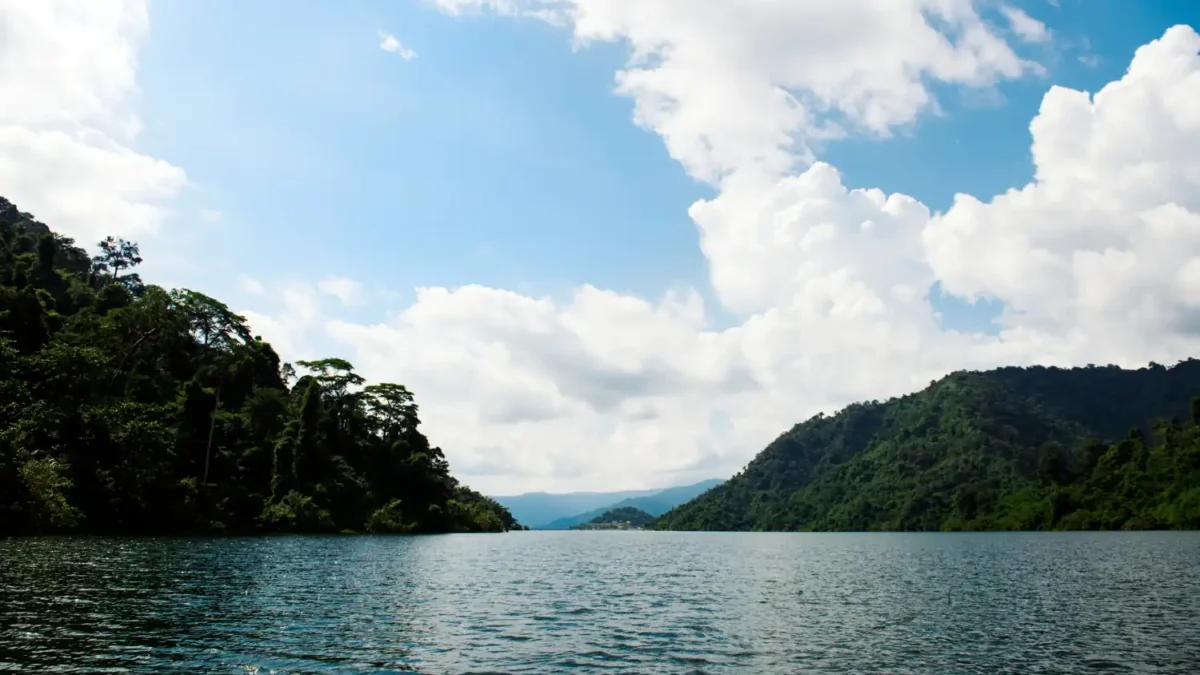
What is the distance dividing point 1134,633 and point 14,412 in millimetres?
107149

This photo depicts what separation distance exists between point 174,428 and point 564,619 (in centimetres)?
10627

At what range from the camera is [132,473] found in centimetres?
10662

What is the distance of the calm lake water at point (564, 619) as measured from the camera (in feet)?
91.4

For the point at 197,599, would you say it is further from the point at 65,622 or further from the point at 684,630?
the point at 684,630

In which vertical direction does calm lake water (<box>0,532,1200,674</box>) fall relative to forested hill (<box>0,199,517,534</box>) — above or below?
below

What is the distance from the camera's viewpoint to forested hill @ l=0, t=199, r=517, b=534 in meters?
93.8

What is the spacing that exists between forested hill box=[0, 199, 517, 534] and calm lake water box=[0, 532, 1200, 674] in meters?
34.4

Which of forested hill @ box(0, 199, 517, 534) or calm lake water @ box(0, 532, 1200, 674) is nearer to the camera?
calm lake water @ box(0, 532, 1200, 674)

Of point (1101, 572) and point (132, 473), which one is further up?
point (132, 473)

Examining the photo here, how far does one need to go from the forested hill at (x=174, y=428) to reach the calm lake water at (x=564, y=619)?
34405 millimetres

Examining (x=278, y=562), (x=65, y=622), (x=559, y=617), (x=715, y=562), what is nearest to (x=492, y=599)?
(x=559, y=617)

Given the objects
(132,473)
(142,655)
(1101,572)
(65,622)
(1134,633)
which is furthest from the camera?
(132,473)

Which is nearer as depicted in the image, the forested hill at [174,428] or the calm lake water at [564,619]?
the calm lake water at [564,619]

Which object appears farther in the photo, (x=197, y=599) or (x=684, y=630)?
(x=197, y=599)
